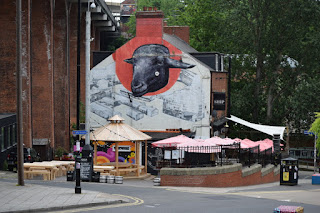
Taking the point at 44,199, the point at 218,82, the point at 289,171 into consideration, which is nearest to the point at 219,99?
the point at 218,82

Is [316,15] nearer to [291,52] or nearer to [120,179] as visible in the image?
[291,52]

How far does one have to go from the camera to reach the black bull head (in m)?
45.9

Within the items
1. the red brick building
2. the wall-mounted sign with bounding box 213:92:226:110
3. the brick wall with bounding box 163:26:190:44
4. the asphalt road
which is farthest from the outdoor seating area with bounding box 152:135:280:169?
the brick wall with bounding box 163:26:190:44

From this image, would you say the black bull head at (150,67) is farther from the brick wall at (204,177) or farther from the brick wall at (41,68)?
the brick wall at (204,177)

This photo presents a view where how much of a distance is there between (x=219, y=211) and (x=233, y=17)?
136ft

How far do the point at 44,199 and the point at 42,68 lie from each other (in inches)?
983

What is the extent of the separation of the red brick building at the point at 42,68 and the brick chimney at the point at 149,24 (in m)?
4.14

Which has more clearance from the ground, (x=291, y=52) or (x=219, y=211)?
(x=291, y=52)

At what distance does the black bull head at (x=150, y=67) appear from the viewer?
151 ft

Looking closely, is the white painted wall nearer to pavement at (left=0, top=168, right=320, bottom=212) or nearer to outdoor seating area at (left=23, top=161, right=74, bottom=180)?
outdoor seating area at (left=23, top=161, right=74, bottom=180)

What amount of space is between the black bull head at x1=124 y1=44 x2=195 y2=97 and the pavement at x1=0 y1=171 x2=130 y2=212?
73.8 ft

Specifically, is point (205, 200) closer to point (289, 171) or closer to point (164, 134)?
point (289, 171)

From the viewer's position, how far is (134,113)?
47.2 m

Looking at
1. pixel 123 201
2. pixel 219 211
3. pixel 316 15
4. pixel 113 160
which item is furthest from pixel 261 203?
pixel 316 15
